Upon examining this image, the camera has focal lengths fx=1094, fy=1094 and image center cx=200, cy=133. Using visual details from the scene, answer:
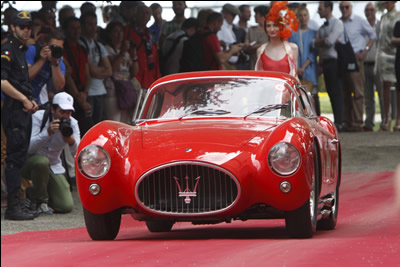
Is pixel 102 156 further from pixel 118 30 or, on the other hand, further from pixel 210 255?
pixel 118 30

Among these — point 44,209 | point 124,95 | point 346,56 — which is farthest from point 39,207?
point 346,56

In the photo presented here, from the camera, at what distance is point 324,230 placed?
9.35m

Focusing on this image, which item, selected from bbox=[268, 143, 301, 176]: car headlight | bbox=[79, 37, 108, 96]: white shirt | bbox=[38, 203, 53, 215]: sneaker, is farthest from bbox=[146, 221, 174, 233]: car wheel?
bbox=[79, 37, 108, 96]: white shirt

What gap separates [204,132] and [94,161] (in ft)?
2.83

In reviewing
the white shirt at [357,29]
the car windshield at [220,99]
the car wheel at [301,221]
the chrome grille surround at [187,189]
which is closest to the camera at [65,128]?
the car windshield at [220,99]

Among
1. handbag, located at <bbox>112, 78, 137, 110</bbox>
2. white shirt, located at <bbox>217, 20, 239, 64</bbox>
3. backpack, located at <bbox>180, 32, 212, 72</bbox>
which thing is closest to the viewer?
handbag, located at <bbox>112, 78, 137, 110</bbox>

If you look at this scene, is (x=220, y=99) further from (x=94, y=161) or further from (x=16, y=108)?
(x=16, y=108)

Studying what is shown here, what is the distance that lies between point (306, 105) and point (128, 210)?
2418mm

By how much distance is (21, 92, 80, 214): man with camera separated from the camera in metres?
11.8

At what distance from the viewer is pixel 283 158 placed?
7.84 metres

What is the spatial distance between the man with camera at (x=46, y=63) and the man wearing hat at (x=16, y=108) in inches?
28.5

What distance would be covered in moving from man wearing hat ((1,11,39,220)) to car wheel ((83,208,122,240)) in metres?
3.16

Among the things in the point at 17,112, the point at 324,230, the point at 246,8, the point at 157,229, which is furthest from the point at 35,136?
the point at 246,8

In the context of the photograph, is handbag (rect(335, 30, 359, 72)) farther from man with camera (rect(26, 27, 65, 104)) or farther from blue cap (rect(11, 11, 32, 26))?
blue cap (rect(11, 11, 32, 26))
